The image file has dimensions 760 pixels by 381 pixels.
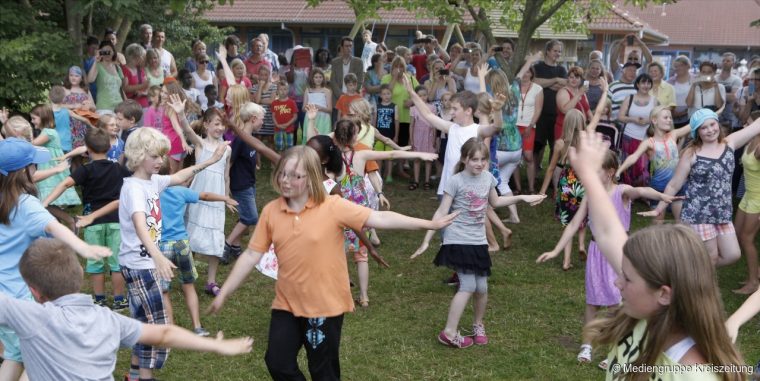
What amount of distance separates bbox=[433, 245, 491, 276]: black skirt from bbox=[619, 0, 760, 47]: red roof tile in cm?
5052

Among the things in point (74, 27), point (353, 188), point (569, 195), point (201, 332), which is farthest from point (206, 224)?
point (74, 27)

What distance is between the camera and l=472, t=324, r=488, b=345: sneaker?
6535mm

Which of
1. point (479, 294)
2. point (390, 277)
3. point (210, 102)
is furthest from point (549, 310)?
point (210, 102)

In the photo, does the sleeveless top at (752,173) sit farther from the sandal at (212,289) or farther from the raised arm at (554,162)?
the sandal at (212,289)

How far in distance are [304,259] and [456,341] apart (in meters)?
2.40

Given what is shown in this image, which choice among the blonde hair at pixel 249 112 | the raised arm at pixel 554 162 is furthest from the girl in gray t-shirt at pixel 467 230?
the raised arm at pixel 554 162

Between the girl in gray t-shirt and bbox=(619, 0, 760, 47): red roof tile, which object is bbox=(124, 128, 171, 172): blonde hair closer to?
the girl in gray t-shirt

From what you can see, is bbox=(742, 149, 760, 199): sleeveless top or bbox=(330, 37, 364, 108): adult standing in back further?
bbox=(330, 37, 364, 108): adult standing in back

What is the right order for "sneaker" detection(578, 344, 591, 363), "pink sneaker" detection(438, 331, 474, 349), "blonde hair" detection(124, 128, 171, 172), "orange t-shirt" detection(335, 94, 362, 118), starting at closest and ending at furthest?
1. "blonde hair" detection(124, 128, 171, 172)
2. "sneaker" detection(578, 344, 591, 363)
3. "pink sneaker" detection(438, 331, 474, 349)
4. "orange t-shirt" detection(335, 94, 362, 118)

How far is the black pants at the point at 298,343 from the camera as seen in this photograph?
14.6ft

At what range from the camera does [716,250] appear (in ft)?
23.9

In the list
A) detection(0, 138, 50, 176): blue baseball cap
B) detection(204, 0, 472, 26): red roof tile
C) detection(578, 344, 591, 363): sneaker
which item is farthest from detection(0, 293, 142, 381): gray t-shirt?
detection(204, 0, 472, 26): red roof tile

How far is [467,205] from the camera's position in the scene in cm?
631

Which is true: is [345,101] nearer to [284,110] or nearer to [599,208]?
[284,110]
